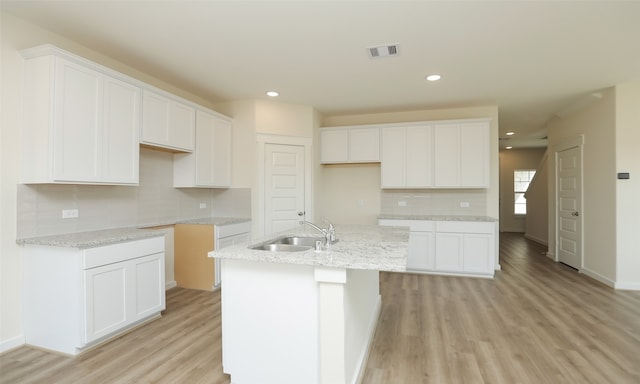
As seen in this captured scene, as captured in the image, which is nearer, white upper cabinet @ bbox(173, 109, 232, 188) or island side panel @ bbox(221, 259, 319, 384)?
island side panel @ bbox(221, 259, 319, 384)

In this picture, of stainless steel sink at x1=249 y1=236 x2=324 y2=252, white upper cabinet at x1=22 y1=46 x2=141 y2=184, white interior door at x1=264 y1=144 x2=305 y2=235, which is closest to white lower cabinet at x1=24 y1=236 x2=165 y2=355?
white upper cabinet at x1=22 y1=46 x2=141 y2=184

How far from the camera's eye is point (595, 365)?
2279 millimetres

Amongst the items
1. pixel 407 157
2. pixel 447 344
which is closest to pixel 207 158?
pixel 407 157

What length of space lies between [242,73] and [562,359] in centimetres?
403

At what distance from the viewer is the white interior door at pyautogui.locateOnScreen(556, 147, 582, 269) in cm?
495

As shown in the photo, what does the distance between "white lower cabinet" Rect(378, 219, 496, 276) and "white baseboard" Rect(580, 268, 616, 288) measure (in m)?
1.36

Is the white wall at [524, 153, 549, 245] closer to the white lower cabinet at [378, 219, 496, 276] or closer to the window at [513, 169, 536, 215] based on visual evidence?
the window at [513, 169, 536, 215]

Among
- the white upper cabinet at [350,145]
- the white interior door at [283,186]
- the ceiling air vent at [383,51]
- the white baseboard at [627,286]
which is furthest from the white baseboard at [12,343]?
the white baseboard at [627,286]

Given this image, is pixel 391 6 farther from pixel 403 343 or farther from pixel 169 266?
pixel 169 266

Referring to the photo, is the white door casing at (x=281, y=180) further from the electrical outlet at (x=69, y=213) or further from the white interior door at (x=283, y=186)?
the electrical outlet at (x=69, y=213)

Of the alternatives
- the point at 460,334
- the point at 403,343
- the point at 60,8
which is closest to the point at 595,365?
the point at 460,334

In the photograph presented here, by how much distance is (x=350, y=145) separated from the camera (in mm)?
5305

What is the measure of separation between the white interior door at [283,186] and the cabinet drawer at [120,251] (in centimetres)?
185

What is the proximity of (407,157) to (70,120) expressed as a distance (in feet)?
13.9
